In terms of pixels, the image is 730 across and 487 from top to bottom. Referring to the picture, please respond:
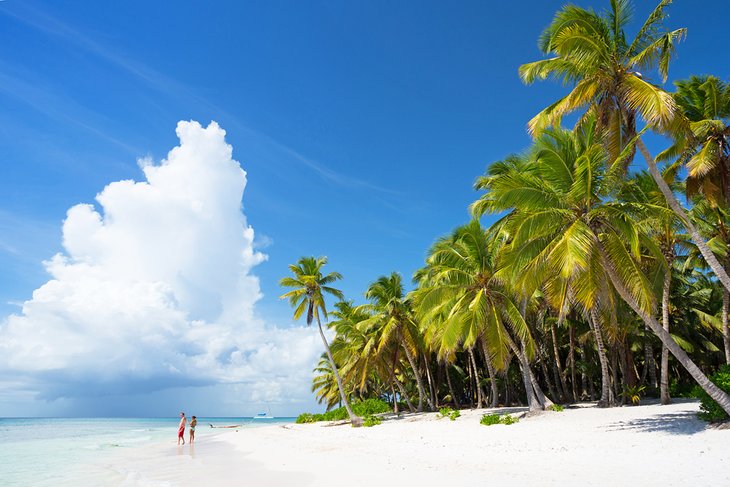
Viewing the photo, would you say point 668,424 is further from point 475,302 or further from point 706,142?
point 706,142

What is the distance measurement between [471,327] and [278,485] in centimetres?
1123

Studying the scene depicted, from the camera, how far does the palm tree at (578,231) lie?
11.7 metres

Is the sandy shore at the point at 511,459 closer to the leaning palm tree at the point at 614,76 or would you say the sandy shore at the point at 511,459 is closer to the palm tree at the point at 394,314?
the leaning palm tree at the point at 614,76

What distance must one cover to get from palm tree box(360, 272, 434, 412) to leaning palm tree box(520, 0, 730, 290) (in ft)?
59.8

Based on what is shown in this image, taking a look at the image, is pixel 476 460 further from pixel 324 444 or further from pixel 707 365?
pixel 707 365

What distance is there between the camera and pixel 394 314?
101 ft

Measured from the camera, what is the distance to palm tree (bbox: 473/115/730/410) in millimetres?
11688

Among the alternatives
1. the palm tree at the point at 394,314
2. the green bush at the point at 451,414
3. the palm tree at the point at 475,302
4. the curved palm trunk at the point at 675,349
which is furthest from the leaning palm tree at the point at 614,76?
the palm tree at the point at 394,314

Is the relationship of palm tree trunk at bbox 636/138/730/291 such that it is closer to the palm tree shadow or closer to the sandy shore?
the palm tree shadow

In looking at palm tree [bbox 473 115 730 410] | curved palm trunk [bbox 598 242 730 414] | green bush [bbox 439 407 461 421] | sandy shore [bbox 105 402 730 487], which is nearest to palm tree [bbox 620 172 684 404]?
palm tree [bbox 473 115 730 410]

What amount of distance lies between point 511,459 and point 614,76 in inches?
441

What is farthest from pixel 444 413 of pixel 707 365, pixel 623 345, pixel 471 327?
pixel 707 365

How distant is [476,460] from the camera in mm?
10758

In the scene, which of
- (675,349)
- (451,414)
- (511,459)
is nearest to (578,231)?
(675,349)
